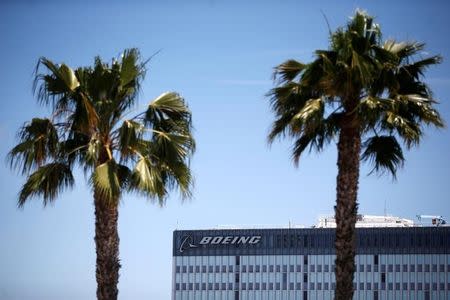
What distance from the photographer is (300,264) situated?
17962 cm

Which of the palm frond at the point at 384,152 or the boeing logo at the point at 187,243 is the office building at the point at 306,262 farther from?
the palm frond at the point at 384,152

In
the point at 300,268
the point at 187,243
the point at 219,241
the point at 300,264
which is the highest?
the point at 219,241

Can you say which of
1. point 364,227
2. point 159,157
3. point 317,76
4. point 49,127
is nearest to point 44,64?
point 49,127

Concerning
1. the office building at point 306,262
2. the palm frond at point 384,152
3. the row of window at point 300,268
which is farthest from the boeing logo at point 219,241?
the palm frond at point 384,152

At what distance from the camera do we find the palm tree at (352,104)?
27.4 meters

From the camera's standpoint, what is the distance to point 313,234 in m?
177

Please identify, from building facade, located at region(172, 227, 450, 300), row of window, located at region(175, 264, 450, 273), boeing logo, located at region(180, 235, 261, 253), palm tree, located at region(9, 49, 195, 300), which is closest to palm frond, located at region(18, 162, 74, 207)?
palm tree, located at region(9, 49, 195, 300)

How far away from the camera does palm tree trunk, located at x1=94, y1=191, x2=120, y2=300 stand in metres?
27.6

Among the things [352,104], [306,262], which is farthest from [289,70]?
[306,262]

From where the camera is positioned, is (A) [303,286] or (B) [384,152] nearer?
(B) [384,152]

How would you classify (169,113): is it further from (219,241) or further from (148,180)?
(219,241)

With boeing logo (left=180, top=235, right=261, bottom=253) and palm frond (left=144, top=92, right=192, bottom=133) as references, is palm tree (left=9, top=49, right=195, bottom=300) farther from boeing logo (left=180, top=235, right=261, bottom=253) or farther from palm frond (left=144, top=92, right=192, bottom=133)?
boeing logo (left=180, top=235, right=261, bottom=253)

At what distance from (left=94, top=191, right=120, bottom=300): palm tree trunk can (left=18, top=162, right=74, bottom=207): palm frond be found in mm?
1231

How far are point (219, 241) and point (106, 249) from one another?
15879 centimetres
